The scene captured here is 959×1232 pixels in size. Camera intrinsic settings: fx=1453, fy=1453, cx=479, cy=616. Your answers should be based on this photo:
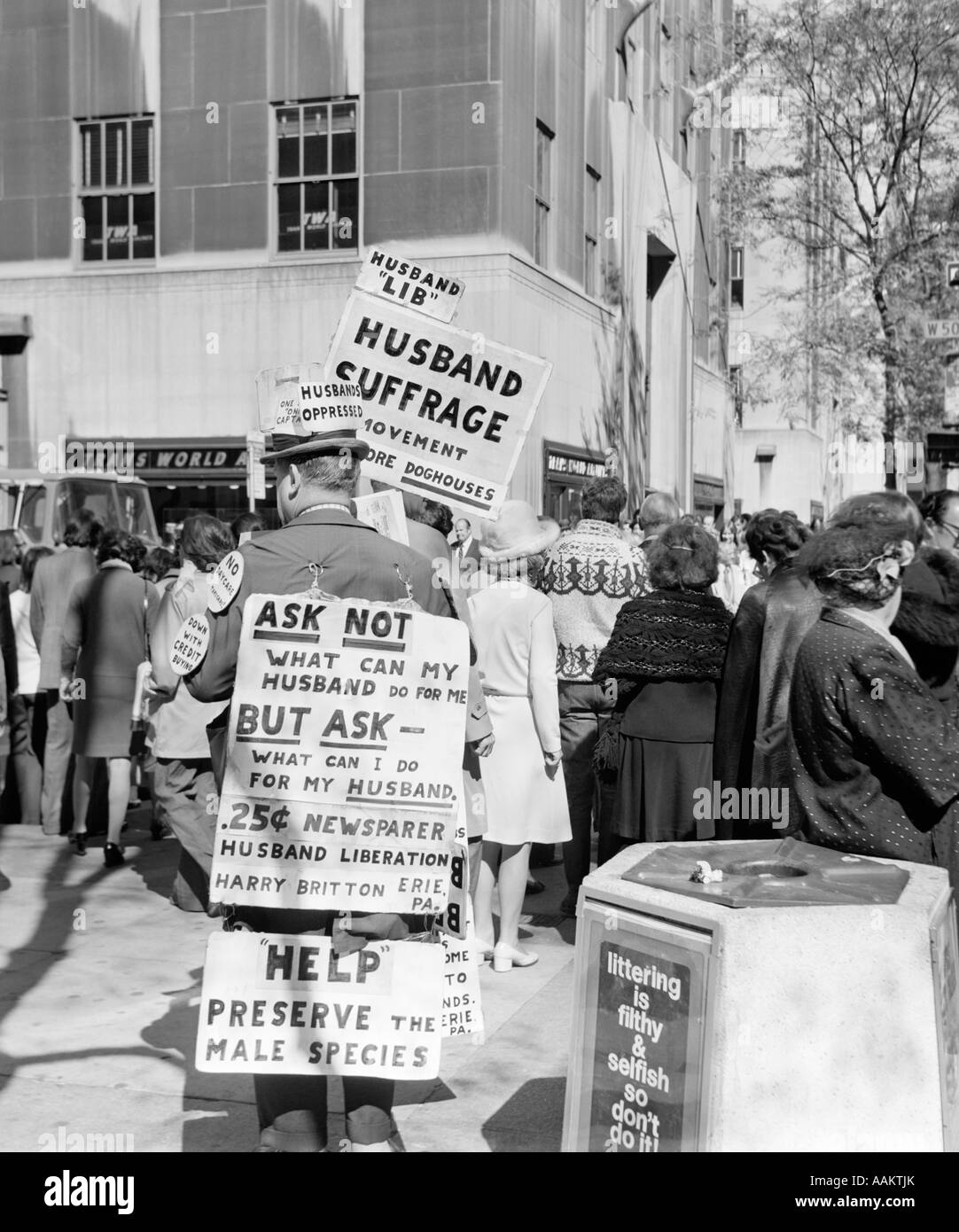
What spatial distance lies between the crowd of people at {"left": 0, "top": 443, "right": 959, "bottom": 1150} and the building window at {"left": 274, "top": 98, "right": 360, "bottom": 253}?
37.4ft

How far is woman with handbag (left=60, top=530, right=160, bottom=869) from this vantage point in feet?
27.1

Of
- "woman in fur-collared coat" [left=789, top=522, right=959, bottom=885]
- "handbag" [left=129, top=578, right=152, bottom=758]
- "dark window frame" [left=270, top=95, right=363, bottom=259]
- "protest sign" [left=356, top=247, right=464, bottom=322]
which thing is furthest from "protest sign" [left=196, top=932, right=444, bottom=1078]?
"dark window frame" [left=270, top=95, right=363, bottom=259]

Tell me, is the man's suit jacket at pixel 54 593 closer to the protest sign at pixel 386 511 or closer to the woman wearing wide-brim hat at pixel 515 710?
the woman wearing wide-brim hat at pixel 515 710

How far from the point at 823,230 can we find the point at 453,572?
19.4m

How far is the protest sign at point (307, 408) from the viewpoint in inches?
158

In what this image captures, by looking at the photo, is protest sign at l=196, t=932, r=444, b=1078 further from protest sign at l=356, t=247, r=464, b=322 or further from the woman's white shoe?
the woman's white shoe

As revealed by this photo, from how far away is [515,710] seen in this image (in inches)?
252

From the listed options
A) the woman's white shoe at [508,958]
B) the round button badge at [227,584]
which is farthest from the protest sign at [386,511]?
the woman's white shoe at [508,958]

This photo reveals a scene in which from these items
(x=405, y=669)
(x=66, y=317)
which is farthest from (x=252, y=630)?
(x=66, y=317)

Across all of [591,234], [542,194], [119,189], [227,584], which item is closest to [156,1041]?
[227,584]

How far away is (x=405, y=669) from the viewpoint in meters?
3.79

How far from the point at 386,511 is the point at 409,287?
77cm

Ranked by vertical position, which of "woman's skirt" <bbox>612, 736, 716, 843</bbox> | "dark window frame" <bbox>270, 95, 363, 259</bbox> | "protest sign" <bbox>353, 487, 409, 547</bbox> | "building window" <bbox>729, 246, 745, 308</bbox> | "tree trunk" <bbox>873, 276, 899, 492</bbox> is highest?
"building window" <bbox>729, 246, 745, 308</bbox>
